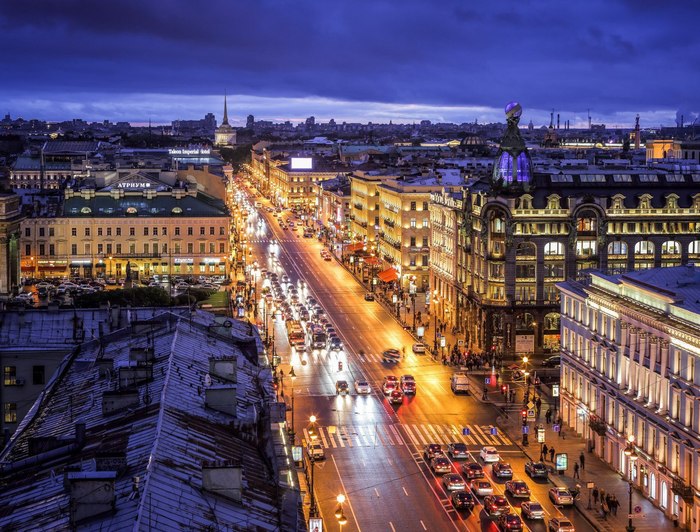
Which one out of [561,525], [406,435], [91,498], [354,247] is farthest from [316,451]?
[354,247]

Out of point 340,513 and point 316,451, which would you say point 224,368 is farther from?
point 316,451

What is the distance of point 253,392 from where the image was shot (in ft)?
179

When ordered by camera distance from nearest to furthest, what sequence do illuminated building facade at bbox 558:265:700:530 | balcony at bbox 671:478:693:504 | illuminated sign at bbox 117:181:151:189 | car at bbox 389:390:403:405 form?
balcony at bbox 671:478:693:504 < illuminated building facade at bbox 558:265:700:530 < car at bbox 389:390:403:405 < illuminated sign at bbox 117:181:151:189

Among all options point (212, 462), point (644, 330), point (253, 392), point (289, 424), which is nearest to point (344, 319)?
point (289, 424)

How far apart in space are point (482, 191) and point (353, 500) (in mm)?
54676

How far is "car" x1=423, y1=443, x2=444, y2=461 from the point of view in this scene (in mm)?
72250

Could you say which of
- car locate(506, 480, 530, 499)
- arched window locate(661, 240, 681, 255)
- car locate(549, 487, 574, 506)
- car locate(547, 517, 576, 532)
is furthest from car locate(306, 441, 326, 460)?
arched window locate(661, 240, 681, 255)

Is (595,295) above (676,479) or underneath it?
above

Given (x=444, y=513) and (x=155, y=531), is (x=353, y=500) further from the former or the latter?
(x=155, y=531)

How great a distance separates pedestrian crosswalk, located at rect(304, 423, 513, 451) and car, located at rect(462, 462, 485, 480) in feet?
21.2

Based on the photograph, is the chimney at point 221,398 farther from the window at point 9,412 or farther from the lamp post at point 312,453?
the window at point 9,412

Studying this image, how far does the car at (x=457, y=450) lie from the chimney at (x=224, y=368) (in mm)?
23255

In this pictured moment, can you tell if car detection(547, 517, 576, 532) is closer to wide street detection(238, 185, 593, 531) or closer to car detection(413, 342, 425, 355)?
wide street detection(238, 185, 593, 531)

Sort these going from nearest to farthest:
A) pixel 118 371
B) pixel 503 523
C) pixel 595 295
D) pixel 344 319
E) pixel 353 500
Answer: pixel 118 371 → pixel 503 523 → pixel 353 500 → pixel 595 295 → pixel 344 319
